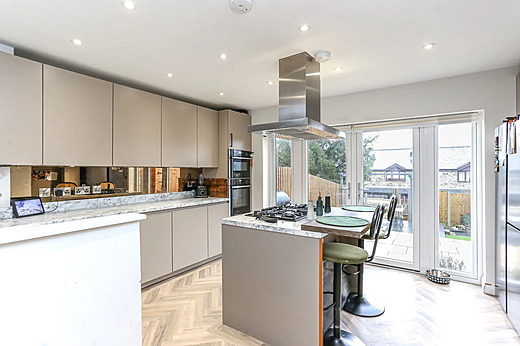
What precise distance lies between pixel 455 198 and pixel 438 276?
964mm

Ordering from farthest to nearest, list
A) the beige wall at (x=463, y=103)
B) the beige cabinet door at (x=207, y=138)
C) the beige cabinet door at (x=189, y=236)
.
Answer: the beige cabinet door at (x=207, y=138), the beige cabinet door at (x=189, y=236), the beige wall at (x=463, y=103)

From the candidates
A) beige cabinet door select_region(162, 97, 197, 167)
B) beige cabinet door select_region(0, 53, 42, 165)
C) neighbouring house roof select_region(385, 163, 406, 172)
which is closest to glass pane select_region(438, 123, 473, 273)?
neighbouring house roof select_region(385, 163, 406, 172)

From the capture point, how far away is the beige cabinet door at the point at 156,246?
9.95 ft

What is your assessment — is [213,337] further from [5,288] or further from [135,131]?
[135,131]

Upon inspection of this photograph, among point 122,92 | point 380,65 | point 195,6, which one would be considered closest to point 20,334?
point 195,6

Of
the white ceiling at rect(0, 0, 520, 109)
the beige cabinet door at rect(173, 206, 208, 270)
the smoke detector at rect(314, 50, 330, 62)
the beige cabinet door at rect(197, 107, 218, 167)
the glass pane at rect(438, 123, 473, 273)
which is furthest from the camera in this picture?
the beige cabinet door at rect(197, 107, 218, 167)

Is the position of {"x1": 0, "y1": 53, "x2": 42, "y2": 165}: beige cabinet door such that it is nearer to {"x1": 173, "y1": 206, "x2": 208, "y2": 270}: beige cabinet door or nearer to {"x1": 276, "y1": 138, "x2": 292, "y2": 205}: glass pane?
{"x1": 173, "y1": 206, "x2": 208, "y2": 270}: beige cabinet door

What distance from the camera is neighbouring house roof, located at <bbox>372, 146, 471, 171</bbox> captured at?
323 cm

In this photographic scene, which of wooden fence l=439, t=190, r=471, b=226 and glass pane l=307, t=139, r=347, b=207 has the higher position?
glass pane l=307, t=139, r=347, b=207

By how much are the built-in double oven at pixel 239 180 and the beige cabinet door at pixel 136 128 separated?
48.3 inches

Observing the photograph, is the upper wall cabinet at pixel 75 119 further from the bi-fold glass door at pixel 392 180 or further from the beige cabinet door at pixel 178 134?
the bi-fold glass door at pixel 392 180

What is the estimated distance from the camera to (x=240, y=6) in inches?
67.5

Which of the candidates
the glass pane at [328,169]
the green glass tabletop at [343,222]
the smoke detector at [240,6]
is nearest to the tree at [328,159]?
the glass pane at [328,169]

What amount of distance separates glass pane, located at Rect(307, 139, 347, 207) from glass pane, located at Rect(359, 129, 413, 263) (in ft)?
1.04
